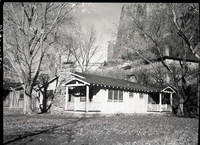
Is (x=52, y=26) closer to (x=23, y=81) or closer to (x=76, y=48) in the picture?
(x=23, y=81)

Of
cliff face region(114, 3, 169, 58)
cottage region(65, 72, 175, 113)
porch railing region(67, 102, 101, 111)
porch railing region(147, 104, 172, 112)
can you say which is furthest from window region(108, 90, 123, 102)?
porch railing region(147, 104, 172, 112)

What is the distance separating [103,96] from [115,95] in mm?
1768

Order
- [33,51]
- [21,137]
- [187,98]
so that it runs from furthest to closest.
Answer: [187,98] < [33,51] < [21,137]

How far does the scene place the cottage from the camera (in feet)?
65.4

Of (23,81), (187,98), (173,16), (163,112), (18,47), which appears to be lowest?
(163,112)

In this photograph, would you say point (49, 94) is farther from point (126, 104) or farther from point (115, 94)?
point (126, 104)

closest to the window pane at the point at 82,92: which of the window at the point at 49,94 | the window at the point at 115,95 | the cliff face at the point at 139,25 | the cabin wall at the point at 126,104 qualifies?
the cabin wall at the point at 126,104

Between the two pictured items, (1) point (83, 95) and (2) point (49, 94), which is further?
(2) point (49, 94)

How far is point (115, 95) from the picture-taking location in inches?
865

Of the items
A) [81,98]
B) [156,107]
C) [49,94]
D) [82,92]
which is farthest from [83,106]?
[156,107]

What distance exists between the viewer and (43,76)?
29.8m

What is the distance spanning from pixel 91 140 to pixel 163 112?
826 inches

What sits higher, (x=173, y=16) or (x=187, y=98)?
Result: (x=173, y=16)

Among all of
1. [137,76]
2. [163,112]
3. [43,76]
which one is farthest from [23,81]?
[137,76]
